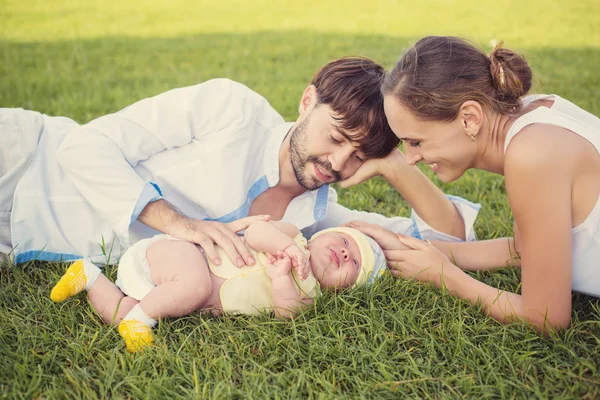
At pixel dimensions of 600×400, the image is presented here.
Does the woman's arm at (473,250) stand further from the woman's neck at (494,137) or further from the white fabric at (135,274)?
the white fabric at (135,274)

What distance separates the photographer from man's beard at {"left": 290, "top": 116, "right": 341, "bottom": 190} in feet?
10.8

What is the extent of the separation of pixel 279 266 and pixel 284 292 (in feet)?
0.42

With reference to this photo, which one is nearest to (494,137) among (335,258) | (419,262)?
(419,262)

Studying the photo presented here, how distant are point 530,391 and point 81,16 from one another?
11.7 meters

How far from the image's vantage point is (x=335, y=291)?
9.53 ft

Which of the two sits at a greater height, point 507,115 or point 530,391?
point 507,115

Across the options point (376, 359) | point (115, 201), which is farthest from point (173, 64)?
point (376, 359)

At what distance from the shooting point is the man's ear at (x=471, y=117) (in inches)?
104

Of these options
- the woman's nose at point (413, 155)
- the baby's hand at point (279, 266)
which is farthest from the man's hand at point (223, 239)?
the woman's nose at point (413, 155)

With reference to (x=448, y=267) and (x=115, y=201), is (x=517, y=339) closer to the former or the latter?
(x=448, y=267)

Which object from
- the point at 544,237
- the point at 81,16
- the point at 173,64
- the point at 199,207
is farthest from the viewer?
the point at 81,16

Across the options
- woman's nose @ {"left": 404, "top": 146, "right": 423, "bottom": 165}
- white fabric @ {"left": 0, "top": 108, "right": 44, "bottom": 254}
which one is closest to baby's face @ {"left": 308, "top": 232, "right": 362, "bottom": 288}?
woman's nose @ {"left": 404, "top": 146, "right": 423, "bottom": 165}

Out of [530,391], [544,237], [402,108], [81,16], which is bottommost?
[81,16]

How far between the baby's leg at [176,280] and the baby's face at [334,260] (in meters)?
0.58
